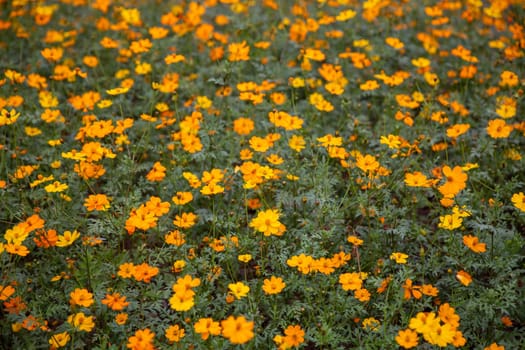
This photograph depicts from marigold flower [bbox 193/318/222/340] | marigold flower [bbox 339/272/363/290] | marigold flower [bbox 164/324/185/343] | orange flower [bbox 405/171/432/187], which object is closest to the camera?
marigold flower [bbox 193/318/222/340]

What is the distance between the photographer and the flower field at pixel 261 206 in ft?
8.30

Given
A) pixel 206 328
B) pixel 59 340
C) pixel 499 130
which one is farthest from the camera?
pixel 499 130

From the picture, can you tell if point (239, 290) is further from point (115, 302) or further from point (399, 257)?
point (399, 257)

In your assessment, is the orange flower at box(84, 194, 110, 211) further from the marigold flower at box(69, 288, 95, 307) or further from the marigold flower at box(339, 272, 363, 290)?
the marigold flower at box(339, 272, 363, 290)

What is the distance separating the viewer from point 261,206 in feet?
10.4

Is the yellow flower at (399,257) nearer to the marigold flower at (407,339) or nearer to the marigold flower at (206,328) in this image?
the marigold flower at (407,339)

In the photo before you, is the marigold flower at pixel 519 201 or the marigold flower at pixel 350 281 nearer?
the marigold flower at pixel 350 281

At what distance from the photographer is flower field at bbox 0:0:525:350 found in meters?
2.53

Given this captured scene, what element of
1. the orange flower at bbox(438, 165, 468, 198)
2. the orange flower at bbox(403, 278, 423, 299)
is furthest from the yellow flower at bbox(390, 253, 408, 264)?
the orange flower at bbox(438, 165, 468, 198)

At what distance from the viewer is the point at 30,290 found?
8.92 feet

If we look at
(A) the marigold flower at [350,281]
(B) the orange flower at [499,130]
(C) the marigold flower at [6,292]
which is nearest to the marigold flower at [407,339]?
(A) the marigold flower at [350,281]

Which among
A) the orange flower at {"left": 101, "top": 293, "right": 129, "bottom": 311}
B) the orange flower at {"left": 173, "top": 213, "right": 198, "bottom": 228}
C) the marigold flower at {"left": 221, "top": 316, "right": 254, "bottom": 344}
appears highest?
the marigold flower at {"left": 221, "top": 316, "right": 254, "bottom": 344}

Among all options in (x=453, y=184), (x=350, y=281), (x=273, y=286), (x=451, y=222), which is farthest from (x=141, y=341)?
(x=453, y=184)

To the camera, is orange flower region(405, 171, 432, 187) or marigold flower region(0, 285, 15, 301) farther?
orange flower region(405, 171, 432, 187)
